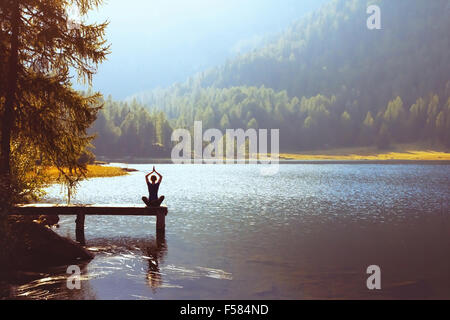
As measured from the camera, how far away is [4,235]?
15344mm

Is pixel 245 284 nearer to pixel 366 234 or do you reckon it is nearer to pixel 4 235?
pixel 4 235

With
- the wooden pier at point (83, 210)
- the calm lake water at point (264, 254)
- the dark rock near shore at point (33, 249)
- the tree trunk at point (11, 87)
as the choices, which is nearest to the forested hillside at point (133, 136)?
the calm lake water at point (264, 254)

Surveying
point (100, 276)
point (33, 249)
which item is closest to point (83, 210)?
point (33, 249)

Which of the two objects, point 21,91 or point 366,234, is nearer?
point 21,91

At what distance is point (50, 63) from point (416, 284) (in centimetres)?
1792

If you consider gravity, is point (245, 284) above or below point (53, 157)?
below

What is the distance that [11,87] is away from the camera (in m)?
17.9

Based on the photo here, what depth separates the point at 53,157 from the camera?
18812mm

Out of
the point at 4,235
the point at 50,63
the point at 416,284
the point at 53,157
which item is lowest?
A: the point at 416,284

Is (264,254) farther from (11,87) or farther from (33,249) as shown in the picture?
(11,87)
